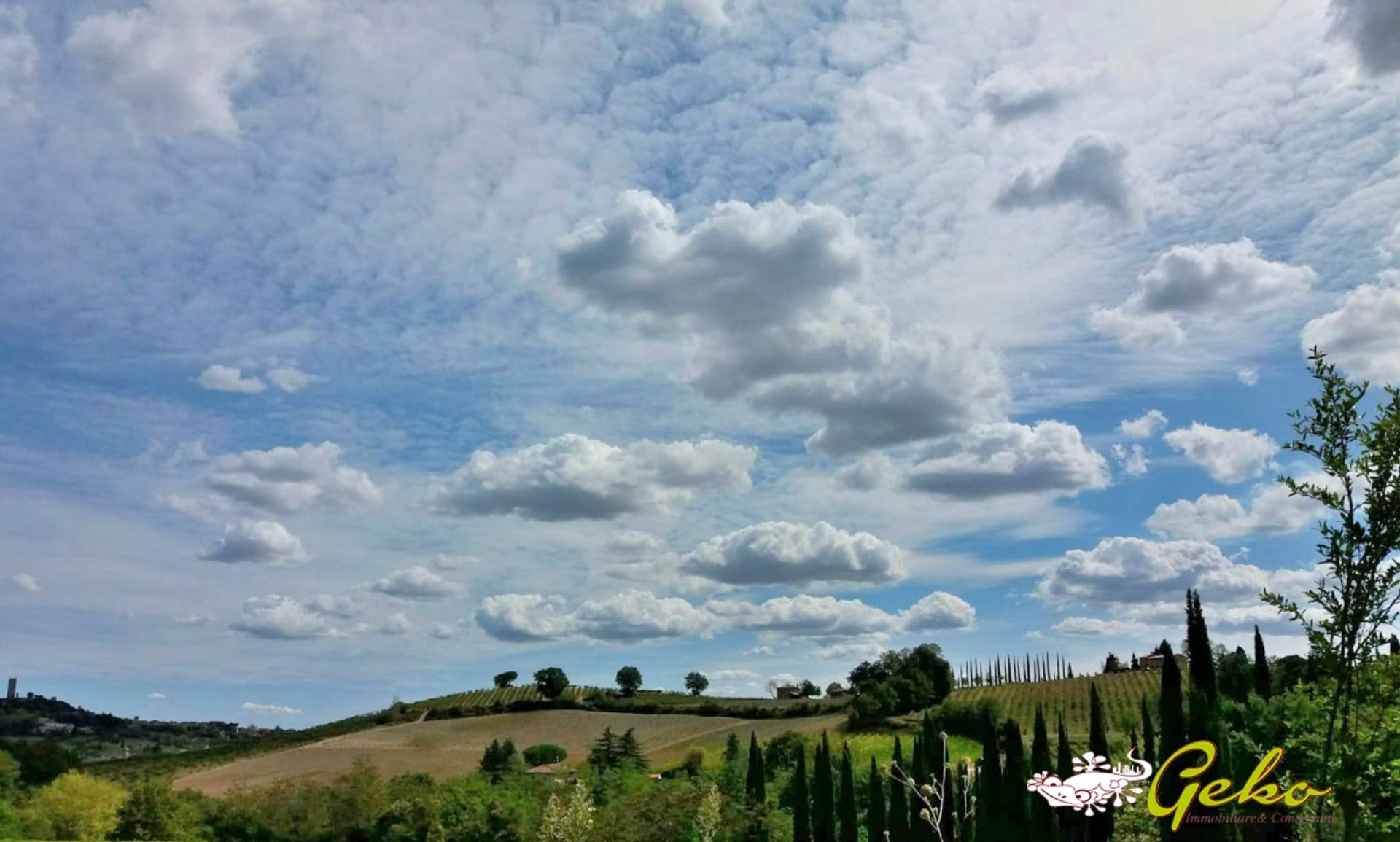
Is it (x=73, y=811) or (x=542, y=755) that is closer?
(x=73, y=811)

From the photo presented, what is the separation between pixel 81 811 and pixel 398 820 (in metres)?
15.9

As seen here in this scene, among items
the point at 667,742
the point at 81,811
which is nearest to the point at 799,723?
the point at 667,742

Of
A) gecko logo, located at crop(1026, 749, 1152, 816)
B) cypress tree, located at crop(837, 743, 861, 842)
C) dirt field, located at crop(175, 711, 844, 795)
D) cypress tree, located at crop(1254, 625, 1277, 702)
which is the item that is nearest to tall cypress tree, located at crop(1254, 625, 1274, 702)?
cypress tree, located at crop(1254, 625, 1277, 702)

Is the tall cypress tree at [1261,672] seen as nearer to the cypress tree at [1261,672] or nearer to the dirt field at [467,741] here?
the cypress tree at [1261,672]

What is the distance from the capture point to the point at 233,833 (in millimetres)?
64688

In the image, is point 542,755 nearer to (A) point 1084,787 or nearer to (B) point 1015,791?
(B) point 1015,791

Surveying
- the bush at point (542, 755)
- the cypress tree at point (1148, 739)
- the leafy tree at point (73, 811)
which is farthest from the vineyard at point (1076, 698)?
the leafy tree at point (73, 811)

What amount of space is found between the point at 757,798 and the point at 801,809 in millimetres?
4057

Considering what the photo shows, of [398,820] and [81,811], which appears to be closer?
[81,811]

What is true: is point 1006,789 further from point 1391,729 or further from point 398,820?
point 1391,729

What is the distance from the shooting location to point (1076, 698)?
9900 cm

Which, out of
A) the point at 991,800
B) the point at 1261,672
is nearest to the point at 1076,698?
the point at 1261,672

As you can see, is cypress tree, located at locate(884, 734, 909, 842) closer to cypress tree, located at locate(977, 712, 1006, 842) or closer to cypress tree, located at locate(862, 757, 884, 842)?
cypress tree, located at locate(862, 757, 884, 842)

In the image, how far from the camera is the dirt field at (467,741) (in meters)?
85.8
